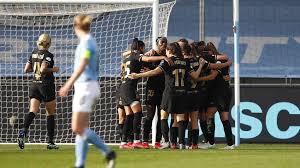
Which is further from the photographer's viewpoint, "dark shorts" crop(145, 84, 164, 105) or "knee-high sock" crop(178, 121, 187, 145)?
"dark shorts" crop(145, 84, 164, 105)

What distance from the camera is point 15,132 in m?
16.3

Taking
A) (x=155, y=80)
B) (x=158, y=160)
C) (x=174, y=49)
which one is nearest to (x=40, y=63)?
(x=155, y=80)

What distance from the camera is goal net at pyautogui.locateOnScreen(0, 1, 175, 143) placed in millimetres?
16156

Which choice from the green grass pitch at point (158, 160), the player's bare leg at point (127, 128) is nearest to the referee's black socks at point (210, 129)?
the player's bare leg at point (127, 128)

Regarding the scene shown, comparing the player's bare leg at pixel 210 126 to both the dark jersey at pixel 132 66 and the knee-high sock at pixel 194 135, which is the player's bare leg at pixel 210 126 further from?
the dark jersey at pixel 132 66

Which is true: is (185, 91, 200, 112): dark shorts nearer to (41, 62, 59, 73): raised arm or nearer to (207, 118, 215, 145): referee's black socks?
(207, 118, 215, 145): referee's black socks

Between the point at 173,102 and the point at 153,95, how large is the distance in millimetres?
707

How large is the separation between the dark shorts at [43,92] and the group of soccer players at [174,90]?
115cm

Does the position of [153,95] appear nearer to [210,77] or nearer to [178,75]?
[178,75]

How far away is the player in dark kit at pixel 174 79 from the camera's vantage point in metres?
12.9

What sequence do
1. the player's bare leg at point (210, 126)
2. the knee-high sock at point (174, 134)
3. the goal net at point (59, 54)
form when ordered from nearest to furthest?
1. the knee-high sock at point (174, 134)
2. the player's bare leg at point (210, 126)
3. the goal net at point (59, 54)

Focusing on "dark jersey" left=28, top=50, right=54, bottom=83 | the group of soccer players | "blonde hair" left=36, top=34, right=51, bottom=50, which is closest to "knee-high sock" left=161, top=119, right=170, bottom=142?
the group of soccer players

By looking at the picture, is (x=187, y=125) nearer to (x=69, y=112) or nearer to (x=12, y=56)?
(x=69, y=112)

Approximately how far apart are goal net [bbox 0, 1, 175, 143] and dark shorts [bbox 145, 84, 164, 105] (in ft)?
8.50
